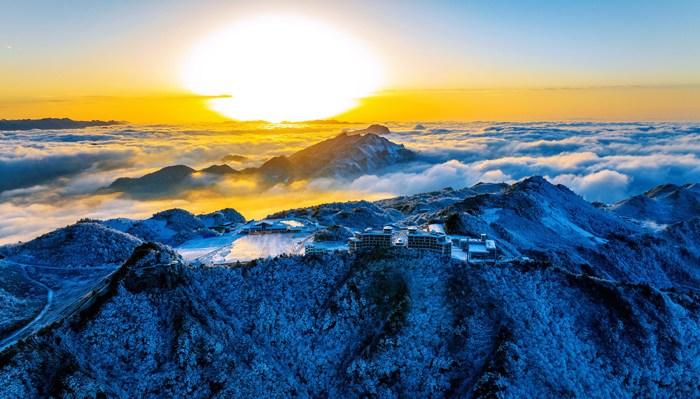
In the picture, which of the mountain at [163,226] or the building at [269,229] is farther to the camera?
the mountain at [163,226]

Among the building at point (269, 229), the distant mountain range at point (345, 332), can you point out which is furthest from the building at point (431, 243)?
the building at point (269, 229)

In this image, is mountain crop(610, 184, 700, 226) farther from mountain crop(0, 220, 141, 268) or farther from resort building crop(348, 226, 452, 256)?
mountain crop(0, 220, 141, 268)

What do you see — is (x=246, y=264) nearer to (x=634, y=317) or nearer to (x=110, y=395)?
(x=110, y=395)

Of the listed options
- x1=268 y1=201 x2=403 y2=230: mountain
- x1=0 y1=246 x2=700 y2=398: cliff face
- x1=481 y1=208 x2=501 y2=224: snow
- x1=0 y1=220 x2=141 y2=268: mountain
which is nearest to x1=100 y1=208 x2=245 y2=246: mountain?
x1=0 y1=220 x2=141 y2=268: mountain

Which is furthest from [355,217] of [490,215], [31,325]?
[31,325]

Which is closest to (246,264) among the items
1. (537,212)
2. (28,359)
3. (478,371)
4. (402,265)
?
(402,265)

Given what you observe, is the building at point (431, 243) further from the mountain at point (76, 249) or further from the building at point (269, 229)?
the mountain at point (76, 249)
